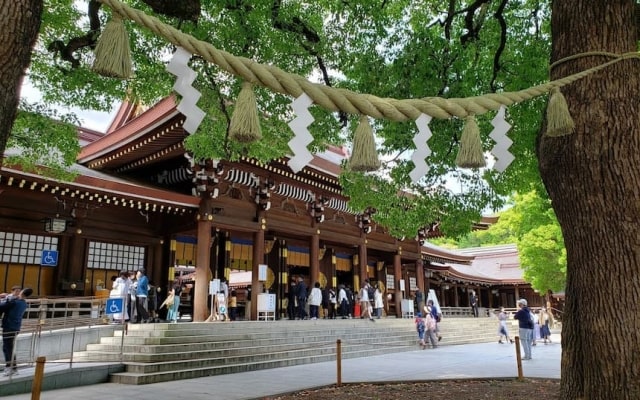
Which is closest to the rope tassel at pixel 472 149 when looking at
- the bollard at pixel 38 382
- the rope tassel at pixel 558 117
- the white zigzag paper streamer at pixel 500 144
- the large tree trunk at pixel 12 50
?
the white zigzag paper streamer at pixel 500 144

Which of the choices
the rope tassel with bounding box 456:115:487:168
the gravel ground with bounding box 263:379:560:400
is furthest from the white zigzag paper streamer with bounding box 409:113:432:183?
the gravel ground with bounding box 263:379:560:400

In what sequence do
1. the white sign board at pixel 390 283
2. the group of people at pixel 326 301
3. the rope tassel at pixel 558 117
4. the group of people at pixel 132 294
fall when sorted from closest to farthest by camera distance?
the rope tassel at pixel 558 117, the group of people at pixel 132 294, the group of people at pixel 326 301, the white sign board at pixel 390 283

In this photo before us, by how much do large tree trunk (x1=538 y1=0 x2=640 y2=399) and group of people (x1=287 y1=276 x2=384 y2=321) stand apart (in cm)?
1060

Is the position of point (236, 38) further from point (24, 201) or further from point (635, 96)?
point (24, 201)

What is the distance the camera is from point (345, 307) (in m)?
16.0

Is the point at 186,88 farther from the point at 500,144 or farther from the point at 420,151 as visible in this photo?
the point at 500,144

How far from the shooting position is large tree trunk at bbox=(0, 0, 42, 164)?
7.26 feet

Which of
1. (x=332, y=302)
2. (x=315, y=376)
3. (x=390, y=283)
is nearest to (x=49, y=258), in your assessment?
(x=315, y=376)

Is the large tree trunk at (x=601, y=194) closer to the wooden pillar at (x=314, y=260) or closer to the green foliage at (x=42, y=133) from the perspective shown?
the green foliage at (x=42, y=133)

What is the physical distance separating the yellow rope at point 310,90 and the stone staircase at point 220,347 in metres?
6.61

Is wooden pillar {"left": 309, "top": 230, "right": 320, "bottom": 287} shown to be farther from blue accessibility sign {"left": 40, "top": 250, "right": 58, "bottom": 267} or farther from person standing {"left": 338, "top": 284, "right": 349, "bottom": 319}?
blue accessibility sign {"left": 40, "top": 250, "right": 58, "bottom": 267}

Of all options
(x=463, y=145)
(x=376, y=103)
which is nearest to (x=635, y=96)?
(x=463, y=145)

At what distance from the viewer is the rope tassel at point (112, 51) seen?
2.21m

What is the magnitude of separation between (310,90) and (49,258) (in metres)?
10.7
